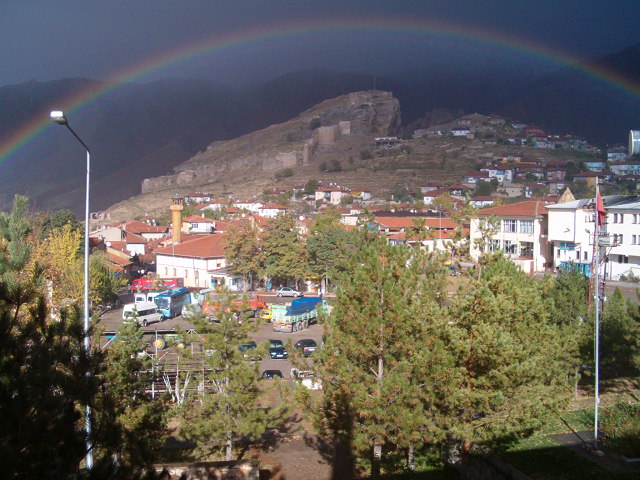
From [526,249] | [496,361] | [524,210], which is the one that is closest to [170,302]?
[496,361]

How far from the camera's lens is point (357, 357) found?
660cm

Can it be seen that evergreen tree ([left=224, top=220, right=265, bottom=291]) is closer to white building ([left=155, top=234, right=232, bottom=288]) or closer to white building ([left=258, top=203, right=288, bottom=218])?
white building ([left=155, top=234, right=232, bottom=288])

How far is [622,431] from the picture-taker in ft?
23.5

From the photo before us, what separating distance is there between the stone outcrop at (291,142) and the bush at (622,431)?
268 feet

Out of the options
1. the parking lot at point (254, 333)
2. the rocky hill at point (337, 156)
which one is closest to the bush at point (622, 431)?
the parking lot at point (254, 333)

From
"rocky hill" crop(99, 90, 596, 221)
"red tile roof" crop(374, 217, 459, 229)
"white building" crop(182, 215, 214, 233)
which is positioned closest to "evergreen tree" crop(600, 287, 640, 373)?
"red tile roof" crop(374, 217, 459, 229)

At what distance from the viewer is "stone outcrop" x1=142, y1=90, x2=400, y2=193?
93000 millimetres

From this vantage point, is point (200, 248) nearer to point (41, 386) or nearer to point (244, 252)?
point (244, 252)

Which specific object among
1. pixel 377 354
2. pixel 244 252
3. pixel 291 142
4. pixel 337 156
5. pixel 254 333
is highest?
pixel 291 142

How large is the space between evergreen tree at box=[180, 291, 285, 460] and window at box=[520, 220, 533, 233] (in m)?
23.4

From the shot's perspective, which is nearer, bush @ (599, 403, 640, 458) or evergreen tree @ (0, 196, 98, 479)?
evergreen tree @ (0, 196, 98, 479)

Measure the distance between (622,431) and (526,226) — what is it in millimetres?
22347

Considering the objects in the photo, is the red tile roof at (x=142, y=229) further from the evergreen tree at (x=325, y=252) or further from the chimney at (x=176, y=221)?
the evergreen tree at (x=325, y=252)

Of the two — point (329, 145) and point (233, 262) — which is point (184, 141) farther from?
point (233, 262)
